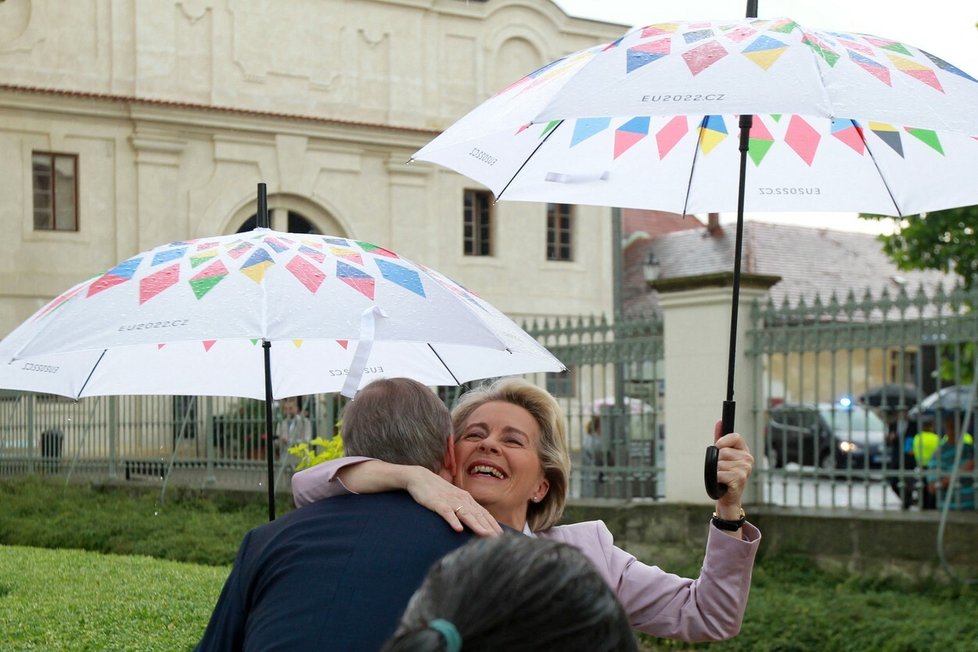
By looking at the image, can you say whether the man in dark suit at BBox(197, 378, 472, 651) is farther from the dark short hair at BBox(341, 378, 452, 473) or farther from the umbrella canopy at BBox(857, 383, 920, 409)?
the umbrella canopy at BBox(857, 383, 920, 409)

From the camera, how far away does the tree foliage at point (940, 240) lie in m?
18.2

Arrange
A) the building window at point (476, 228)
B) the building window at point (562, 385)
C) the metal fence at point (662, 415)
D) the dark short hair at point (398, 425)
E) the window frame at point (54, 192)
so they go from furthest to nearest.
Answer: the building window at point (476, 228) < the window frame at point (54, 192) < the building window at point (562, 385) < the metal fence at point (662, 415) < the dark short hair at point (398, 425)

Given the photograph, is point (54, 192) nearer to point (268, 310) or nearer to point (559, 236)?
point (559, 236)

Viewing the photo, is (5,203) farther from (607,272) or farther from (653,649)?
(653,649)

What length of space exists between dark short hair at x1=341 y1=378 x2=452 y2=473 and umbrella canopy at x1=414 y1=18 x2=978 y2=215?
0.93 metres

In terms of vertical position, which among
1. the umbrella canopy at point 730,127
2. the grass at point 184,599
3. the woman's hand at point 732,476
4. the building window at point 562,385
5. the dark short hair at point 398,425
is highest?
the umbrella canopy at point 730,127

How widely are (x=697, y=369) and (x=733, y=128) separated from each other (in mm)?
6208

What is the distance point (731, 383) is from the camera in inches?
163

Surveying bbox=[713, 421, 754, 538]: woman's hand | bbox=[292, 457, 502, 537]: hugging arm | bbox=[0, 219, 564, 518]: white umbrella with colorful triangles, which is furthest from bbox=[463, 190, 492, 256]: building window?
bbox=[292, 457, 502, 537]: hugging arm

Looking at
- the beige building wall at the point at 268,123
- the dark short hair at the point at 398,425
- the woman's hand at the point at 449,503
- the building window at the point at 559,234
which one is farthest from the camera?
the building window at the point at 559,234

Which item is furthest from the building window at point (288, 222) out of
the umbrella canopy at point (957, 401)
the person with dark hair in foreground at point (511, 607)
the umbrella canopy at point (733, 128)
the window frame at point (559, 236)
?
the person with dark hair in foreground at point (511, 607)

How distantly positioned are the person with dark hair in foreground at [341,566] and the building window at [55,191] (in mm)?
25365

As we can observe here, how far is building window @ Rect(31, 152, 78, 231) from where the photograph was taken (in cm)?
2700

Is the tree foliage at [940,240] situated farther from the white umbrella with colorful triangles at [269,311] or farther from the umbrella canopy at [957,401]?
the white umbrella with colorful triangles at [269,311]
